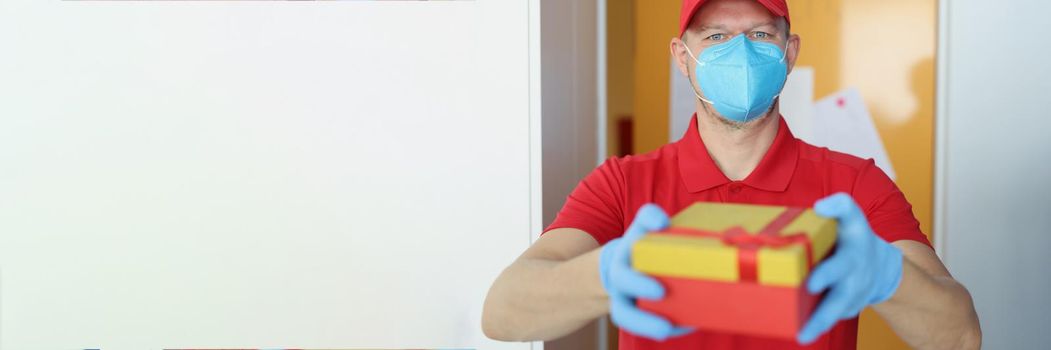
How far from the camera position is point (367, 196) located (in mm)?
1905

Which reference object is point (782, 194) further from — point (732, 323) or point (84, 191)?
point (84, 191)

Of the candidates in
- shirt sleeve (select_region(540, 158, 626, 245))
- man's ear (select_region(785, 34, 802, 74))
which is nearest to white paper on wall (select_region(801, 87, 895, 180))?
man's ear (select_region(785, 34, 802, 74))

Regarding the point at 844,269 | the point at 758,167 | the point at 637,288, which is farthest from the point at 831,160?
the point at 637,288

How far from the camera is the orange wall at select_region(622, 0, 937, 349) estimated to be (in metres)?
2.07

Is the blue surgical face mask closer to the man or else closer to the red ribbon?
the man

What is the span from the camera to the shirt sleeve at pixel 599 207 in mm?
1391

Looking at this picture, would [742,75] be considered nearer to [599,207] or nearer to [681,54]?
[681,54]

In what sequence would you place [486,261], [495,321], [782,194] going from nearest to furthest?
[495,321]
[782,194]
[486,261]

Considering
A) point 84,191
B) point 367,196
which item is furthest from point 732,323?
point 84,191

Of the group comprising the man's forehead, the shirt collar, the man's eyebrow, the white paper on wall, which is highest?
the man's forehead

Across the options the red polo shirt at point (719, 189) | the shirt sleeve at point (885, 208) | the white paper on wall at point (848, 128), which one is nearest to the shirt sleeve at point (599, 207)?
the red polo shirt at point (719, 189)

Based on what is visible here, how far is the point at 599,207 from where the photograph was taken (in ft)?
4.66

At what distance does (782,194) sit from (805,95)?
0.84 m

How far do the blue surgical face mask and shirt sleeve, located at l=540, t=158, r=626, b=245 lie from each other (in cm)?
20
